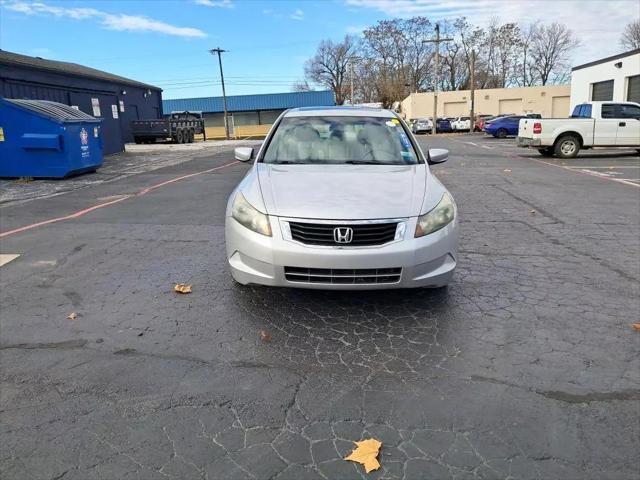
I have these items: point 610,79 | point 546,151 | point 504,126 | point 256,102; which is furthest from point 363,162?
point 256,102

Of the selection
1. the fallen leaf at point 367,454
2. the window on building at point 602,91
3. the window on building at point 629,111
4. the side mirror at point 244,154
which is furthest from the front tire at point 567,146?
the fallen leaf at point 367,454

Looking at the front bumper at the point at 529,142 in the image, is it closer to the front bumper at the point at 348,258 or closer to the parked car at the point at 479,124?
the front bumper at the point at 348,258

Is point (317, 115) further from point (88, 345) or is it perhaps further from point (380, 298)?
point (88, 345)

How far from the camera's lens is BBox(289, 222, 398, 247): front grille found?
3.75m

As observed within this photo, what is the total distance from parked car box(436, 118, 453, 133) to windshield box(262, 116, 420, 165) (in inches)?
1844

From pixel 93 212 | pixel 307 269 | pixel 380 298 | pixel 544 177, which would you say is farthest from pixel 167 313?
pixel 544 177

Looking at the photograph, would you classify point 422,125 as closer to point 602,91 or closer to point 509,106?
point 509,106

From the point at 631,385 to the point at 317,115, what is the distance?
3881 mm

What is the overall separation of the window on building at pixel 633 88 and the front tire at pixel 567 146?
11155 mm

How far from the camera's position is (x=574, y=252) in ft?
19.7

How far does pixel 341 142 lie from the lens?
17.3 feet

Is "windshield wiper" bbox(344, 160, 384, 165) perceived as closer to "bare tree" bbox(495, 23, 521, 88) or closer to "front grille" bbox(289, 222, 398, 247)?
"front grille" bbox(289, 222, 398, 247)

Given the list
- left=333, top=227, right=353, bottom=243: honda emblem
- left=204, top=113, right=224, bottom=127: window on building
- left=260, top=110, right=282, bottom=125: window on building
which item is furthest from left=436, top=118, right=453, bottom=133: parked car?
left=333, top=227, right=353, bottom=243: honda emblem

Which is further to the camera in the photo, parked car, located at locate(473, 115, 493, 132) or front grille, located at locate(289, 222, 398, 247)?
parked car, located at locate(473, 115, 493, 132)
